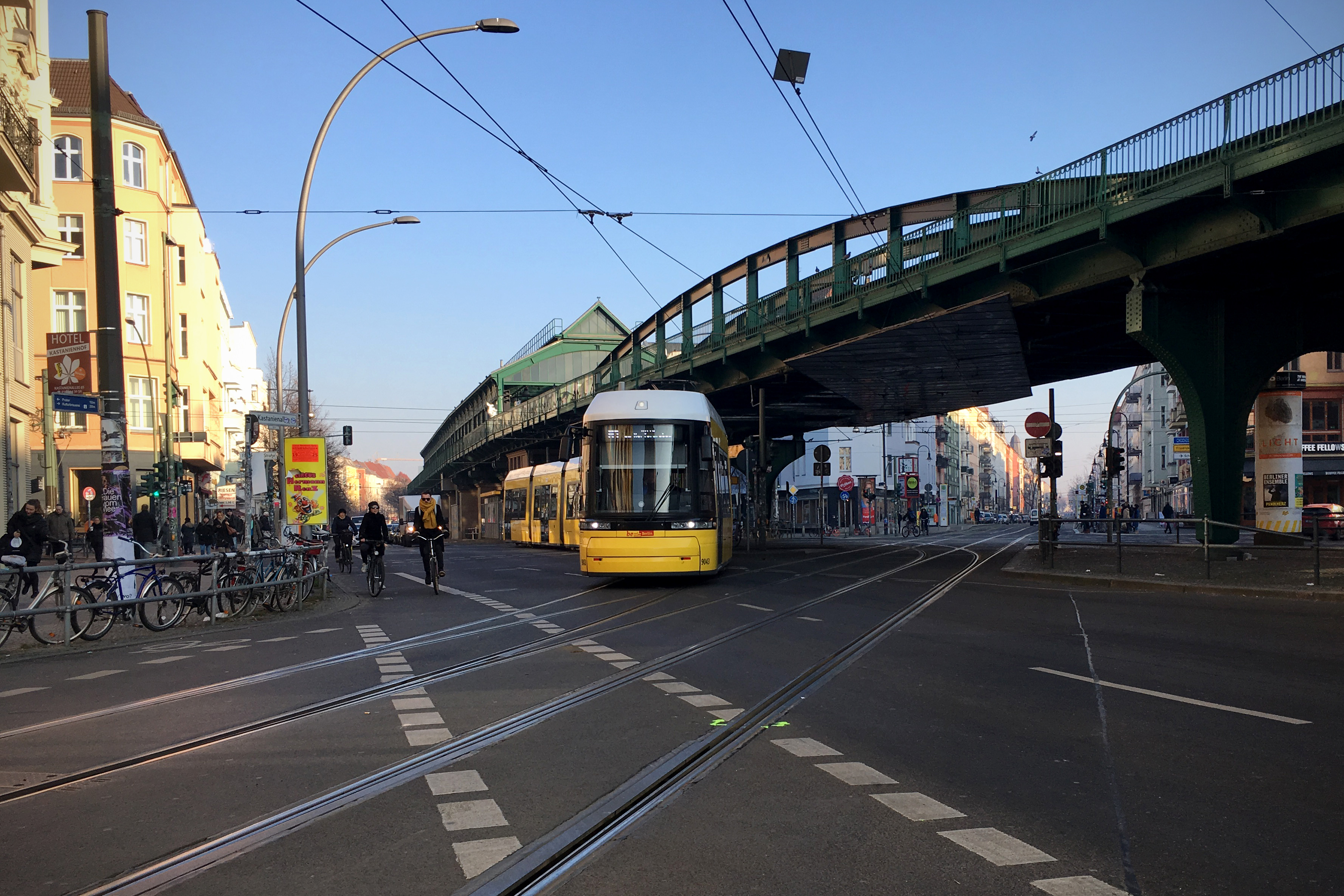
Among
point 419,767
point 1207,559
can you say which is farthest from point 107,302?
point 1207,559

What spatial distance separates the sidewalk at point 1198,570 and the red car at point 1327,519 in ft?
2.84

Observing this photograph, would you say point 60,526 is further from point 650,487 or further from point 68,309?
point 68,309

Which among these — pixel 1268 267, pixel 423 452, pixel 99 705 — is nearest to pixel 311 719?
pixel 99 705

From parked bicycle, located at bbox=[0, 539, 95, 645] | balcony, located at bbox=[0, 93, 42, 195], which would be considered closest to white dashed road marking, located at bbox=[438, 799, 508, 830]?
parked bicycle, located at bbox=[0, 539, 95, 645]

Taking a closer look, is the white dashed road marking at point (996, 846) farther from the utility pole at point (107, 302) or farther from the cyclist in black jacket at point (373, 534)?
the cyclist in black jacket at point (373, 534)

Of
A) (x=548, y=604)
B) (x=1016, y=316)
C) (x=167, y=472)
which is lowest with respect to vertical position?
(x=548, y=604)

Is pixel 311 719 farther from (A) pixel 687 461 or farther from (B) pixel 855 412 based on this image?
(B) pixel 855 412

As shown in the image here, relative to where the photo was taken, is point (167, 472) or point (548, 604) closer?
point (548, 604)

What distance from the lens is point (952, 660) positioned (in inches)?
388

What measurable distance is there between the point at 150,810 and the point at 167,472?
17.7 m

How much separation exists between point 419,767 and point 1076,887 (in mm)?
3449

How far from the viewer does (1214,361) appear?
71.5ft

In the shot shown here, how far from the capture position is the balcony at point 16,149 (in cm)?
1994

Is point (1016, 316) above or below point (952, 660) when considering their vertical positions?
above
